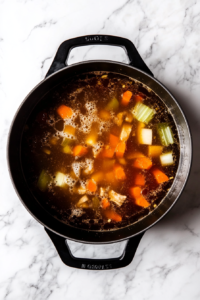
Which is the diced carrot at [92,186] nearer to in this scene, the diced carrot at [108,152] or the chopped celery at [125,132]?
the diced carrot at [108,152]

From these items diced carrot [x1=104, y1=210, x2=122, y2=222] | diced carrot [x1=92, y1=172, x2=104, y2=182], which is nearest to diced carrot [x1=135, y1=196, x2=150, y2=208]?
diced carrot [x1=104, y1=210, x2=122, y2=222]

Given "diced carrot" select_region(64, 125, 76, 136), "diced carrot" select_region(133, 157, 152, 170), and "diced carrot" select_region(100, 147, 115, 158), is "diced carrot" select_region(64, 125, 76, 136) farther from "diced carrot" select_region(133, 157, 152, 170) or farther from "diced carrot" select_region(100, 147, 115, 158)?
"diced carrot" select_region(133, 157, 152, 170)

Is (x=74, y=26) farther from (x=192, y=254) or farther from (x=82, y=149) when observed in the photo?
(x=192, y=254)

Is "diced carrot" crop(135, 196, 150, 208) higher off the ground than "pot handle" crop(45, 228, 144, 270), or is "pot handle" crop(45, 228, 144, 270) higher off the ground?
"diced carrot" crop(135, 196, 150, 208)

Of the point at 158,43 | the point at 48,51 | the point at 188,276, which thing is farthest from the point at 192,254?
the point at 48,51

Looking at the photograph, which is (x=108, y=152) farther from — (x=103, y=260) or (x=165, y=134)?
(x=103, y=260)
